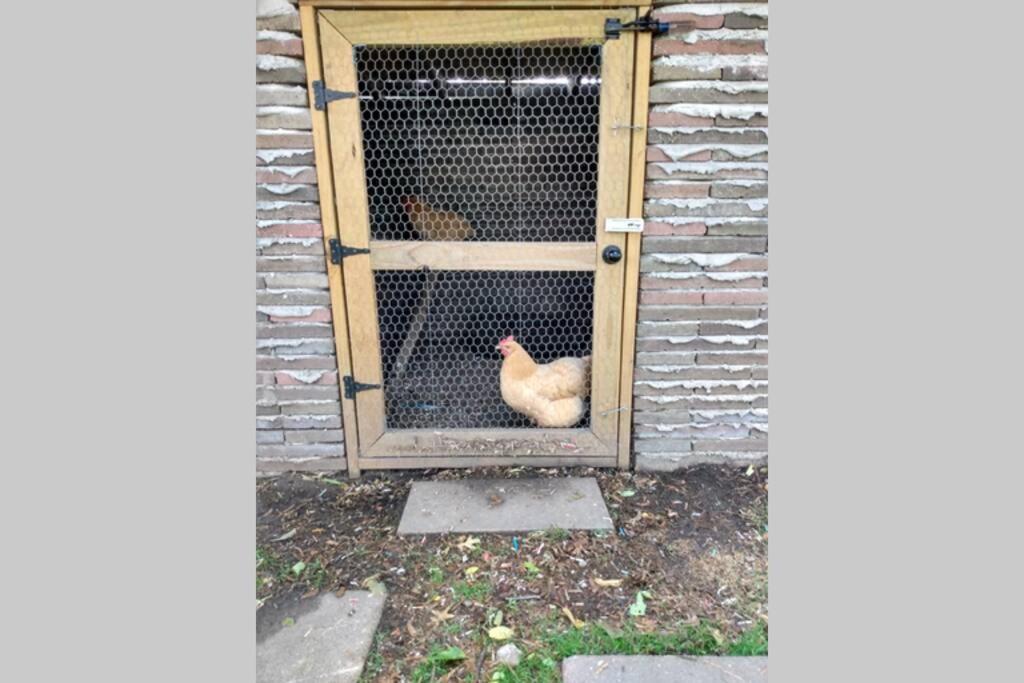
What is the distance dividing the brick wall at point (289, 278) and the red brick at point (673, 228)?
1.41 meters

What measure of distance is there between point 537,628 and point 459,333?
5.03 ft

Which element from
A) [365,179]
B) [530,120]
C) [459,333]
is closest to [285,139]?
[365,179]

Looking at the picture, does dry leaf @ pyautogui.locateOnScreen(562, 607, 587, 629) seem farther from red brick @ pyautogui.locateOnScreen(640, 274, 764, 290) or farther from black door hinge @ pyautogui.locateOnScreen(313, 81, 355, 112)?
black door hinge @ pyautogui.locateOnScreen(313, 81, 355, 112)

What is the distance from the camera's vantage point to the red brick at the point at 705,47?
7.13 ft

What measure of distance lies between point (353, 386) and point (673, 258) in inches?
61.8

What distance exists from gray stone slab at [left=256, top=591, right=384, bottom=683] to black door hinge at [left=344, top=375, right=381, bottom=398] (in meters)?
0.90

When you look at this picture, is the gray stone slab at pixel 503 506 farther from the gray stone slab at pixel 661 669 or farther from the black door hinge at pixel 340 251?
the black door hinge at pixel 340 251

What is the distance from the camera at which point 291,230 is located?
2381 mm

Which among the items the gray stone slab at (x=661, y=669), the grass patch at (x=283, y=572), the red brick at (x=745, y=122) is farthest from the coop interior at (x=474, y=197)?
the gray stone slab at (x=661, y=669)

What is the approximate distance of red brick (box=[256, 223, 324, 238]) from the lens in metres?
2.37

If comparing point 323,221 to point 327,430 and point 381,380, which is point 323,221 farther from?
point 327,430

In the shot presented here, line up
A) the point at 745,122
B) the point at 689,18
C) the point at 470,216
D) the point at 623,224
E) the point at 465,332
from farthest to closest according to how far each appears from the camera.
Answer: the point at 470,216 < the point at 465,332 < the point at 623,224 < the point at 745,122 < the point at 689,18

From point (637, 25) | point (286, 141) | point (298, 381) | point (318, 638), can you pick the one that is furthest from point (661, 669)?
point (286, 141)

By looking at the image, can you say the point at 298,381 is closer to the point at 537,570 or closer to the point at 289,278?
the point at 289,278
